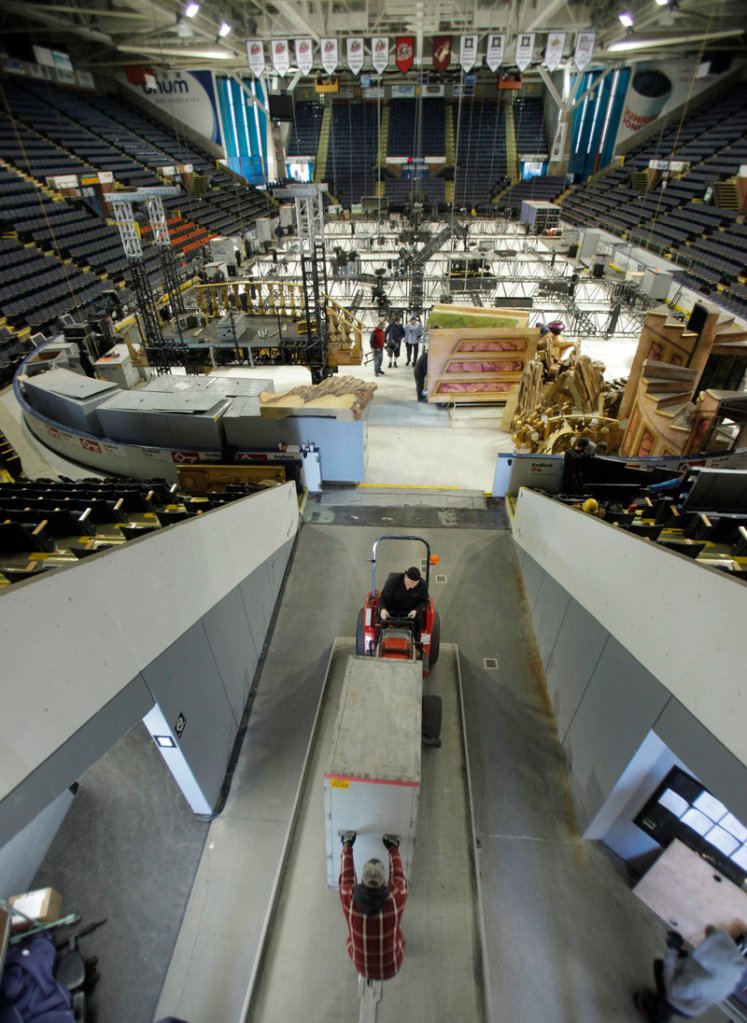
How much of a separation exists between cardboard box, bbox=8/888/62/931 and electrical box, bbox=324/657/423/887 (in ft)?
6.28

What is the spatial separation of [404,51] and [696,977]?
2226 centimetres

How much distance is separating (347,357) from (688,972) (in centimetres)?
943

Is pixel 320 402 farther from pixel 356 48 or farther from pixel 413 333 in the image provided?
pixel 356 48

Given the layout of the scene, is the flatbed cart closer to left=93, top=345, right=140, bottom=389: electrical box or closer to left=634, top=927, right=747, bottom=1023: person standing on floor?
left=634, top=927, right=747, bottom=1023: person standing on floor

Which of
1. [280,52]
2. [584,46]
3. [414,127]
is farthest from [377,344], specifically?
[414,127]

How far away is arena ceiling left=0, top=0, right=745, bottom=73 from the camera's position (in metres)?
17.5

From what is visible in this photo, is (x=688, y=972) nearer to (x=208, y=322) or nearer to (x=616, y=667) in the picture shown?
(x=616, y=667)

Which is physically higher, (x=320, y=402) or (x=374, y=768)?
(x=374, y=768)

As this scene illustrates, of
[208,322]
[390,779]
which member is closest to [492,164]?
[208,322]

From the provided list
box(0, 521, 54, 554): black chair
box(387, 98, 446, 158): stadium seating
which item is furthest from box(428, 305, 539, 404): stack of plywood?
box(387, 98, 446, 158): stadium seating

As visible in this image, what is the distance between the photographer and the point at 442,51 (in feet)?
56.4

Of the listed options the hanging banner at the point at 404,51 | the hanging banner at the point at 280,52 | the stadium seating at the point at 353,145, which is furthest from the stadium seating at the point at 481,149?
the hanging banner at the point at 280,52

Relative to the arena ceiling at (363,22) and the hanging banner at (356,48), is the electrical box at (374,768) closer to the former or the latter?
the hanging banner at (356,48)

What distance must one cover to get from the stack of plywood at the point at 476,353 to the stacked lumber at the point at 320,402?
295 cm
